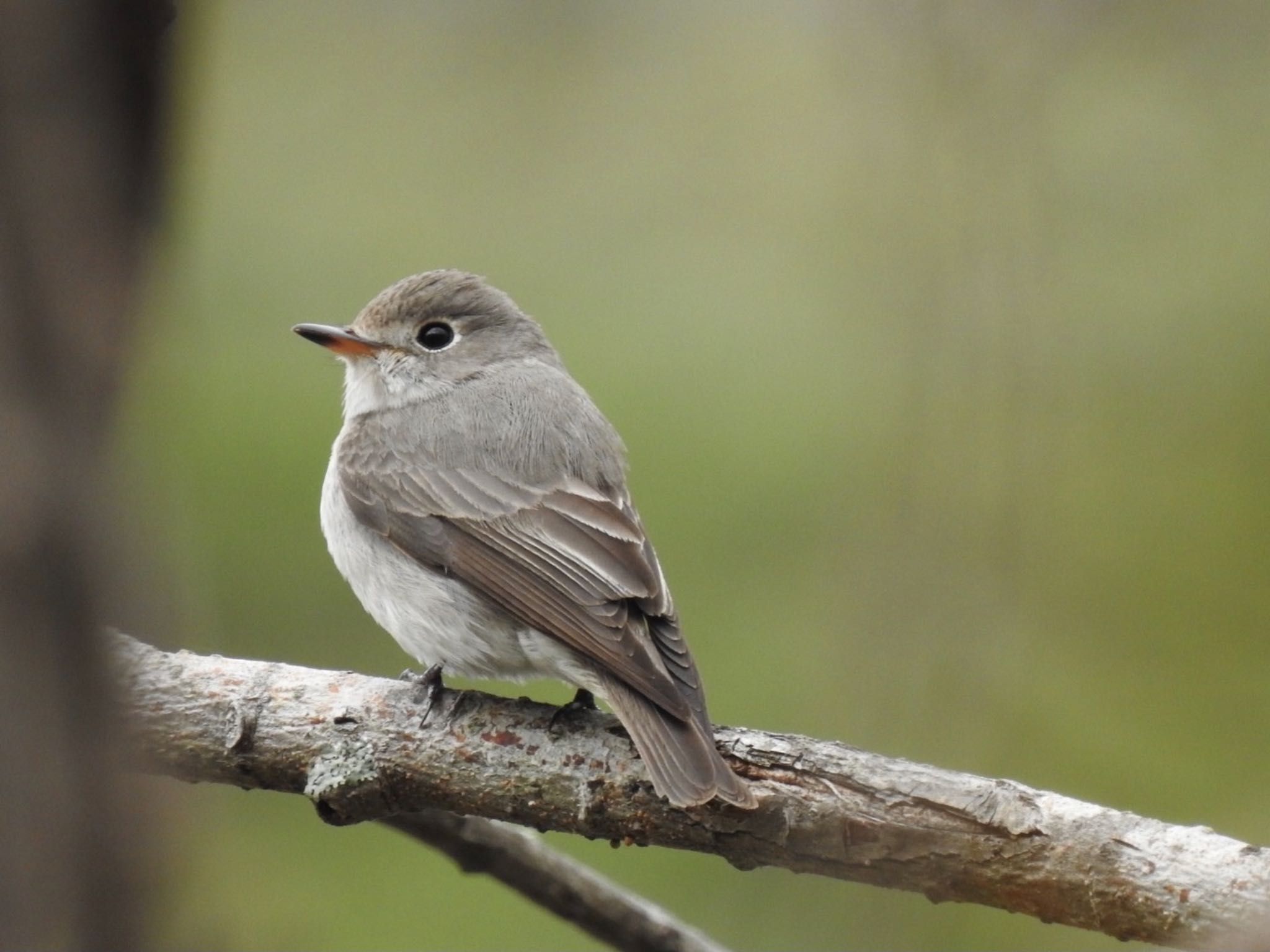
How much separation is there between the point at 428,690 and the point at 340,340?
170cm

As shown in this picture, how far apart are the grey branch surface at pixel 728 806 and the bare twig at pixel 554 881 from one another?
0.29 m

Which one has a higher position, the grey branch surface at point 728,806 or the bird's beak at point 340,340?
the bird's beak at point 340,340

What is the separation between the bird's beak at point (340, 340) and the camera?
4.93 m

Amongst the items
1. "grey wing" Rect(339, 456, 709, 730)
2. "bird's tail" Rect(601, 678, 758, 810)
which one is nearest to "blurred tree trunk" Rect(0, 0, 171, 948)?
"bird's tail" Rect(601, 678, 758, 810)

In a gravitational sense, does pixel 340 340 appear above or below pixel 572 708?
above

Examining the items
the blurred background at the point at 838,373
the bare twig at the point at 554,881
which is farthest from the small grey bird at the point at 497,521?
the blurred background at the point at 838,373

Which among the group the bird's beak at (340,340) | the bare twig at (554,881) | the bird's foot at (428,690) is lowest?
the bare twig at (554,881)

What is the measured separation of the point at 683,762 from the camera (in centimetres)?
328

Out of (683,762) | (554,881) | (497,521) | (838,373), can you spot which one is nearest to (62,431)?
(683,762)

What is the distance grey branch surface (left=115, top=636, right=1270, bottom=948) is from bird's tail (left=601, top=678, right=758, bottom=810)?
81mm

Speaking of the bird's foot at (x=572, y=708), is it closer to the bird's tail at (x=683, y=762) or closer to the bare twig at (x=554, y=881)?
the bird's tail at (x=683, y=762)

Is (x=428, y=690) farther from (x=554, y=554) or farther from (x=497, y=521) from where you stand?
(x=497, y=521)

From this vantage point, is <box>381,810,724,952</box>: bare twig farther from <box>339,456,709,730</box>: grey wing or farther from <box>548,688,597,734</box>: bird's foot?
<box>339,456,709,730</box>: grey wing

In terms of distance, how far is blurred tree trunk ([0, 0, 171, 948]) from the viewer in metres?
1.40
